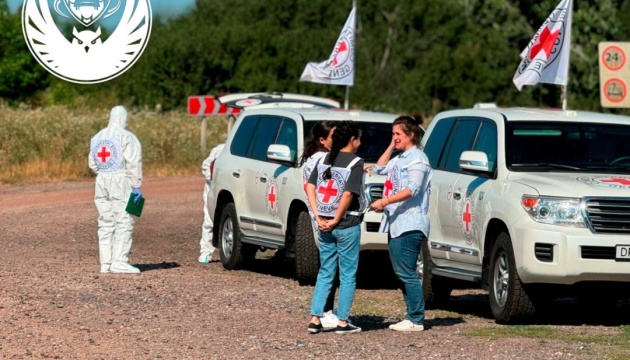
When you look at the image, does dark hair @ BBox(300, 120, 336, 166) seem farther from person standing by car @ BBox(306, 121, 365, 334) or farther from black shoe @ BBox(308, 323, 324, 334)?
black shoe @ BBox(308, 323, 324, 334)

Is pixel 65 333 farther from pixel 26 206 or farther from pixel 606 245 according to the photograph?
pixel 26 206

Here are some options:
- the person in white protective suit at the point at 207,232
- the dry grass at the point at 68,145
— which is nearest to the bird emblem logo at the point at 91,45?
the dry grass at the point at 68,145

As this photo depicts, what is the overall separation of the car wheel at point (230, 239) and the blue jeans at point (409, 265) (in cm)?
566

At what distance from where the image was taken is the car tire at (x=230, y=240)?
1755cm

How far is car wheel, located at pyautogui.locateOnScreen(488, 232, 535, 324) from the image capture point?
40.7ft

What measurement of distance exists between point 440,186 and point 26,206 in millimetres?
13393

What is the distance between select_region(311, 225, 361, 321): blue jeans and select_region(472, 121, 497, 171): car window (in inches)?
81.8

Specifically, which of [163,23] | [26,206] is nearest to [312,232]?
[26,206]

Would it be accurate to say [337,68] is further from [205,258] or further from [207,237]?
[205,258]

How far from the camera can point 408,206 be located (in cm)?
1185

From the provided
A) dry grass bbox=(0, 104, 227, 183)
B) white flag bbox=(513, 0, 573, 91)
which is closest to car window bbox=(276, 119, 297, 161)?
white flag bbox=(513, 0, 573, 91)

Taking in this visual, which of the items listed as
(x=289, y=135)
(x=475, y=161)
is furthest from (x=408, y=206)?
(x=289, y=135)

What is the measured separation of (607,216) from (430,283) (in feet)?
8.16

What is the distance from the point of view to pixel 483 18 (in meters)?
69.8
